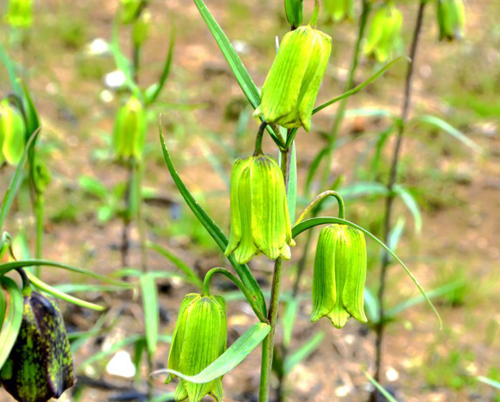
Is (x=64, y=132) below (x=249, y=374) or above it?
above

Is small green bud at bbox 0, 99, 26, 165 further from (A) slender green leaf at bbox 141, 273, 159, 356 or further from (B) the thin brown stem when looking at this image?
(B) the thin brown stem

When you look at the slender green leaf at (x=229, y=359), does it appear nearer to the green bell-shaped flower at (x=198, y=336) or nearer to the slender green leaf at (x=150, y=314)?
the green bell-shaped flower at (x=198, y=336)

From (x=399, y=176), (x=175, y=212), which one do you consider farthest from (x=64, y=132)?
(x=399, y=176)

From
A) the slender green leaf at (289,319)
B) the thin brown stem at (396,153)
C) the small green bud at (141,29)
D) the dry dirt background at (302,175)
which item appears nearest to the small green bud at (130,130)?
the dry dirt background at (302,175)

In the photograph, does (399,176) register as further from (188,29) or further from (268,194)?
(268,194)

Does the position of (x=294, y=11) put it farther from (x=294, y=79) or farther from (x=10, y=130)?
(x=10, y=130)

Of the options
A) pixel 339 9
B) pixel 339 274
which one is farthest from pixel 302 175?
pixel 339 274

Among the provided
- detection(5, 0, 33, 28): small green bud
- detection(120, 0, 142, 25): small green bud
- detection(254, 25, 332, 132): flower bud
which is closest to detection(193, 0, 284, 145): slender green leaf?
detection(254, 25, 332, 132): flower bud
